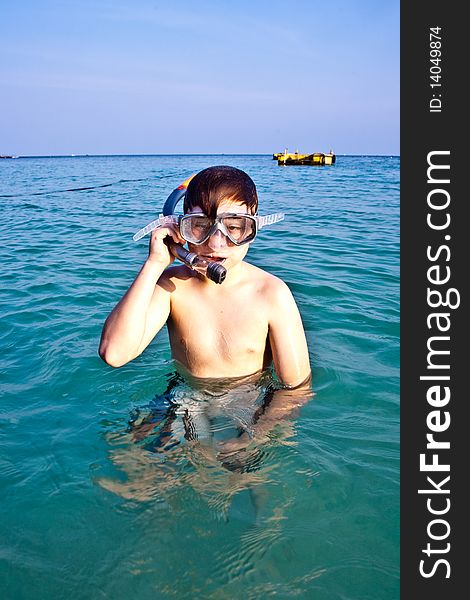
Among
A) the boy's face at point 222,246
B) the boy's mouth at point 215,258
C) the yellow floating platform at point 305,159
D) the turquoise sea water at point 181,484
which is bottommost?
the turquoise sea water at point 181,484

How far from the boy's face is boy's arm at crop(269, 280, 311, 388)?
0.29 meters

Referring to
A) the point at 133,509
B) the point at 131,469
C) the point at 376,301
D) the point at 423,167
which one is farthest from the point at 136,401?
the point at 376,301

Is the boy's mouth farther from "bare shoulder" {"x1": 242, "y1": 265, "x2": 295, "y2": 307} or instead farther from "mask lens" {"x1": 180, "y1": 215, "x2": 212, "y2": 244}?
"bare shoulder" {"x1": 242, "y1": 265, "x2": 295, "y2": 307}

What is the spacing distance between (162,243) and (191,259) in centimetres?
19

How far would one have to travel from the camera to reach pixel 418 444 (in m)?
2.12

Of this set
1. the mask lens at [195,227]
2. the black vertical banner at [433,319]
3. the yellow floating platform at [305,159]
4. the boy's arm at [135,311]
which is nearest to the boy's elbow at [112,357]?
the boy's arm at [135,311]

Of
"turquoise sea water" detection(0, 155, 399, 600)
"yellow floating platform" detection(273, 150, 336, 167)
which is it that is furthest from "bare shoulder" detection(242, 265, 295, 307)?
"yellow floating platform" detection(273, 150, 336, 167)

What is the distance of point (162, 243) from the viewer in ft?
7.81

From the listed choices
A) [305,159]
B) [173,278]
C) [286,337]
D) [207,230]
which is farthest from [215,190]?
[305,159]

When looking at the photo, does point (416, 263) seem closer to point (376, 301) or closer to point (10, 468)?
point (10, 468)

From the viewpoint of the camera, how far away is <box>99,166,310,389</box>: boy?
231 cm

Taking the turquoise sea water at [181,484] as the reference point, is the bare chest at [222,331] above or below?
above

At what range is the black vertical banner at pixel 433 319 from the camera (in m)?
1.84

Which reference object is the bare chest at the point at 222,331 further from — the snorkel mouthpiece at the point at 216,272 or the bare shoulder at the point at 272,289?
the snorkel mouthpiece at the point at 216,272
